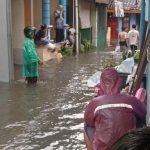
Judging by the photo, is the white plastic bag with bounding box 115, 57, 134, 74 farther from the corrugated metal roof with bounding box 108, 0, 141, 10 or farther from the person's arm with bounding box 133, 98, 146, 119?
the corrugated metal roof with bounding box 108, 0, 141, 10

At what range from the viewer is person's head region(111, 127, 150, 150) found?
1.22 meters

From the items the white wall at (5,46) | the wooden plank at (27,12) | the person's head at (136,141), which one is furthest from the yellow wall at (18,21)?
the person's head at (136,141)

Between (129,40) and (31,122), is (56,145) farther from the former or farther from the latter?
(129,40)

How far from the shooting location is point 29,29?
31.4 ft

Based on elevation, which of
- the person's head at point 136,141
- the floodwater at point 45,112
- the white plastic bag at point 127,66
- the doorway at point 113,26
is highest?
the doorway at point 113,26

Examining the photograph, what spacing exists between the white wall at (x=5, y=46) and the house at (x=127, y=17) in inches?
847

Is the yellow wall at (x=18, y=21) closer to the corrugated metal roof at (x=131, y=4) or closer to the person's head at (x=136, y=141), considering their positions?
the person's head at (x=136, y=141)

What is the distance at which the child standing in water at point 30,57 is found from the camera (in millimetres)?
9703

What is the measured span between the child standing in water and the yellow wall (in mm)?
4151

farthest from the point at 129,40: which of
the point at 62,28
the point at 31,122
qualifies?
the point at 31,122

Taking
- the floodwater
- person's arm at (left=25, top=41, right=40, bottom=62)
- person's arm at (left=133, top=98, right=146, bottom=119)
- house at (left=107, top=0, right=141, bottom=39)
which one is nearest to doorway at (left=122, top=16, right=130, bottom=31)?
house at (left=107, top=0, right=141, bottom=39)

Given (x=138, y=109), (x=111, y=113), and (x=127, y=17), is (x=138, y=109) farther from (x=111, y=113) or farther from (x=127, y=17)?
(x=127, y=17)

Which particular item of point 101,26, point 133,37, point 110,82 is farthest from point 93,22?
point 110,82

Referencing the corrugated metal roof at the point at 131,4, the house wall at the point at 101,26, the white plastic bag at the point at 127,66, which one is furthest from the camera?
the corrugated metal roof at the point at 131,4
